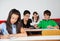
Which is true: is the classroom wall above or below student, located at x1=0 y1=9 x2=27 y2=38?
above

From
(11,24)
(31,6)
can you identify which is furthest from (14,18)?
(31,6)

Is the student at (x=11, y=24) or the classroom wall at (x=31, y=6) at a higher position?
the classroom wall at (x=31, y=6)

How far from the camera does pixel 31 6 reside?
403 cm

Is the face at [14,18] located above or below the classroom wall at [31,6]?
below

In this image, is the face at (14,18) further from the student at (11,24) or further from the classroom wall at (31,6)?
the classroom wall at (31,6)

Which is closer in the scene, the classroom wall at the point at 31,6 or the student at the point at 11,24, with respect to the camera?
the student at the point at 11,24

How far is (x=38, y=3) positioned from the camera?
13.3 feet

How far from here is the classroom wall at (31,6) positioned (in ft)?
13.2

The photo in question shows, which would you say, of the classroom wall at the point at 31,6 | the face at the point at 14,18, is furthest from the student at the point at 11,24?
the classroom wall at the point at 31,6

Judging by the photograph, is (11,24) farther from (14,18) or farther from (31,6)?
(31,6)

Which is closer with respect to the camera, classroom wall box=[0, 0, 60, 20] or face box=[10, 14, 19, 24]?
face box=[10, 14, 19, 24]

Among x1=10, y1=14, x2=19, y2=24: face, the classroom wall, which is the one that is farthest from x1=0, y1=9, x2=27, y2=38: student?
the classroom wall

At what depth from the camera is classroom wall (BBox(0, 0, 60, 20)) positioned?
4.01m

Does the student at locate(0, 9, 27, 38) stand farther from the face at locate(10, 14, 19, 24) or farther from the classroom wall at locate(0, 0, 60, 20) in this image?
the classroom wall at locate(0, 0, 60, 20)
